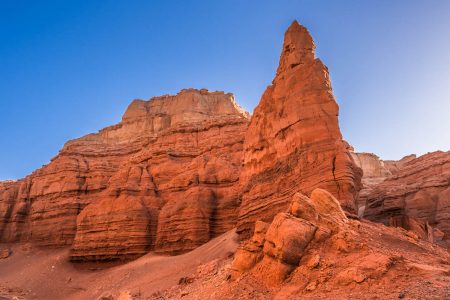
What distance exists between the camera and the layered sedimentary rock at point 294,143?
19328mm

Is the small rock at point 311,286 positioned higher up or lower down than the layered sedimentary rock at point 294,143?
lower down

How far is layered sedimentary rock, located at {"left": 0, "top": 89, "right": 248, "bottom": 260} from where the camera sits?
32938 mm

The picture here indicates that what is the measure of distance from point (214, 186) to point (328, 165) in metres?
16.6

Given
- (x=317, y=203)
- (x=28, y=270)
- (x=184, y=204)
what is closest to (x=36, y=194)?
(x=28, y=270)

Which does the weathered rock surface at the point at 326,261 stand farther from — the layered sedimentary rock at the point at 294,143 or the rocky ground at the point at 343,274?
the layered sedimentary rock at the point at 294,143

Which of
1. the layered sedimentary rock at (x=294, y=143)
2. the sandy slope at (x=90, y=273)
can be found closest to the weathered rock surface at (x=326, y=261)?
the layered sedimentary rock at (x=294, y=143)

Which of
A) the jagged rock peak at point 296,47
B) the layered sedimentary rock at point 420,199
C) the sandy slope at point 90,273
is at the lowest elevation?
the sandy slope at point 90,273

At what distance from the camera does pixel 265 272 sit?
41.4 feet

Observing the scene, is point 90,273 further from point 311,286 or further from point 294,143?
point 311,286

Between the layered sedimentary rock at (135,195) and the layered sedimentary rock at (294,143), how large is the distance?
675cm

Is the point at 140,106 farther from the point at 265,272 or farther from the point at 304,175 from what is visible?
the point at 265,272

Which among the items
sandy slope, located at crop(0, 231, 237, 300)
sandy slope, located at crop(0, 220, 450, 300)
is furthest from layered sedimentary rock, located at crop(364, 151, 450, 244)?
sandy slope, located at crop(0, 231, 237, 300)

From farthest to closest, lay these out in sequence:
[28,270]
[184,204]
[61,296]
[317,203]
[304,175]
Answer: [28,270], [184,204], [61,296], [304,175], [317,203]

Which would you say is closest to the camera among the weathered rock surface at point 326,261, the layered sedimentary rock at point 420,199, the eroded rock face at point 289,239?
the weathered rock surface at point 326,261
